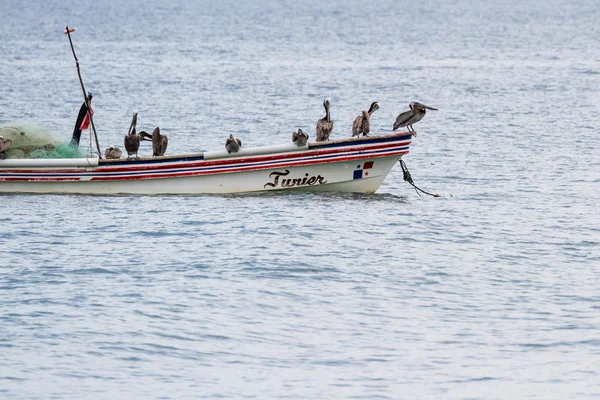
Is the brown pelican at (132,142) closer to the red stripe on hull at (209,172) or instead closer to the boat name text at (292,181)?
the red stripe on hull at (209,172)

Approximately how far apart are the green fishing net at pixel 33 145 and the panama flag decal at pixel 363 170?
6.22 meters

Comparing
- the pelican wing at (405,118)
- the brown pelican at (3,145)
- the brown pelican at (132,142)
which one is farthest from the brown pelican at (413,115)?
the brown pelican at (3,145)

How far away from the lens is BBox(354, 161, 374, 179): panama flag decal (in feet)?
85.1

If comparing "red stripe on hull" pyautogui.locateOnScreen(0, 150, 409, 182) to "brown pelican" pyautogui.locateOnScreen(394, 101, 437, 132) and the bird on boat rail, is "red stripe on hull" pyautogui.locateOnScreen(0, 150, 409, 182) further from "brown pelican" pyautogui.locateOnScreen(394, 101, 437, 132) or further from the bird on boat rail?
"brown pelican" pyautogui.locateOnScreen(394, 101, 437, 132)

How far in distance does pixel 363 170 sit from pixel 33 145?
7.30 meters

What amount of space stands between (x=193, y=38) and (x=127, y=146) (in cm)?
8115

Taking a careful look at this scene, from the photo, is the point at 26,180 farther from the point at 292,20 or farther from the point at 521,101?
the point at 292,20

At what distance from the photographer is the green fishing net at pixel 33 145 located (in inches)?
1056

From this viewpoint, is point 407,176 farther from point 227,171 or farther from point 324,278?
point 324,278

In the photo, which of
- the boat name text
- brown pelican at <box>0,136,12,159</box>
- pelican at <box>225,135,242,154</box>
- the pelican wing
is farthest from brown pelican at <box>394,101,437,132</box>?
brown pelican at <box>0,136,12,159</box>

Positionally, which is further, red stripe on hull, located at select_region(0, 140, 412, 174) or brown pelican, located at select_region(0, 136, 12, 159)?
brown pelican, located at select_region(0, 136, 12, 159)

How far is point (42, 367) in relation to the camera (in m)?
16.7

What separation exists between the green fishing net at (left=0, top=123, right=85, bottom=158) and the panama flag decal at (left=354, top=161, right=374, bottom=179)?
20.4ft

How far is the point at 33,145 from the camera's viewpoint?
27.1m
